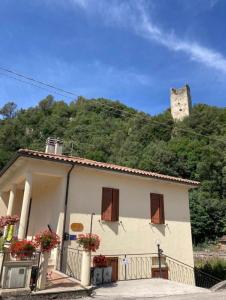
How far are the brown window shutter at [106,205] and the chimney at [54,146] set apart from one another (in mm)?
4448

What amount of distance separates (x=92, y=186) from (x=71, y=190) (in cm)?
103

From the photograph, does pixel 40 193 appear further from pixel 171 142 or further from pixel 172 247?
pixel 171 142

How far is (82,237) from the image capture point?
28.2ft

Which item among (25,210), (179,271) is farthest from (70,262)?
(179,271)

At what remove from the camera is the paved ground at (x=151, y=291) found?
25.7 ft

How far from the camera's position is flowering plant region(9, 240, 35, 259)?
7.24m

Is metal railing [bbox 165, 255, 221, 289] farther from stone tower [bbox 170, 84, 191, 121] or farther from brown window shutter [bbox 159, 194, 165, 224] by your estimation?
stone tower [bbox 170, 84, 191, 121]

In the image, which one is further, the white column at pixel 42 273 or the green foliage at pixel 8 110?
the green foliage at pixel 8 110

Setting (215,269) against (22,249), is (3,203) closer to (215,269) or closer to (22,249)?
(22,249)

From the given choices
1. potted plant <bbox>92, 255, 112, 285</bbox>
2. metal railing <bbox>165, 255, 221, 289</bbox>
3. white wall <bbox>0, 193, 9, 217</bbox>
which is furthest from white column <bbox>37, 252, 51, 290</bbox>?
white wall <bbox>0, 193, 9, 217</bbox>

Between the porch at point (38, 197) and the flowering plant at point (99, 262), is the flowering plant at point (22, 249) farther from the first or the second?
the flowering plant at point (99, 262)

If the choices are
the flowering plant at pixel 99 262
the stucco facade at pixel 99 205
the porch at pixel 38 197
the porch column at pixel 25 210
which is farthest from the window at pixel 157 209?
the porch column at pixel 25 210

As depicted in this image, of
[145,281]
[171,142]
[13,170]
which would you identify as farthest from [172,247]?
[171,142]

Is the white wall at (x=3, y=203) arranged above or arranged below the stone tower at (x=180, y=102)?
below
